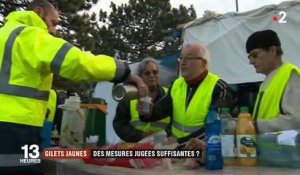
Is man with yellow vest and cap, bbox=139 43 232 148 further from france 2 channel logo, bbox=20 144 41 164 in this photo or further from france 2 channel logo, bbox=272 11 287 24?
france 2 channel logo, bbox=272 11 287 24

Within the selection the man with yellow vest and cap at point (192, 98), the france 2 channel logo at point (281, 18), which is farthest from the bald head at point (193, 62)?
the france 2 channel logo at point (281, 18)

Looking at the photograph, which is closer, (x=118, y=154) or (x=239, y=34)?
(x=118, y=154)

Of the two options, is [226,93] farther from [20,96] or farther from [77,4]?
[77,4]

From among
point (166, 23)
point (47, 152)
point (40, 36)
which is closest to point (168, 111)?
point (47, 152)

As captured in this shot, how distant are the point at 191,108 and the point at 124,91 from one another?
464 millimetres

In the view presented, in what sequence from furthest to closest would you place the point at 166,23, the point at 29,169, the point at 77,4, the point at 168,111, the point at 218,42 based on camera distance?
the point at 166,23 < the point at 77,4 < the point at 218,42 < the point at 168,111 < the point at 29,169

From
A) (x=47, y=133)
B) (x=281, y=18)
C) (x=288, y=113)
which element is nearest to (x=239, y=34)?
(x=281, y=18)

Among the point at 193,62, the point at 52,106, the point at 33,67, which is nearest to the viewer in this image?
the point at 33,67

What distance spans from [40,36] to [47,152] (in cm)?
57

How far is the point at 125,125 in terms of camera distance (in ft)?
10.9

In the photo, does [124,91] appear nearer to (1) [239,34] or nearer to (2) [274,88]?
(2) [274,88]

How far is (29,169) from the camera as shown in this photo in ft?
7.34

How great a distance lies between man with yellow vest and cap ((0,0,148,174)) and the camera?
6.68 ft

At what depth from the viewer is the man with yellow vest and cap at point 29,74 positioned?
2.04 metres
